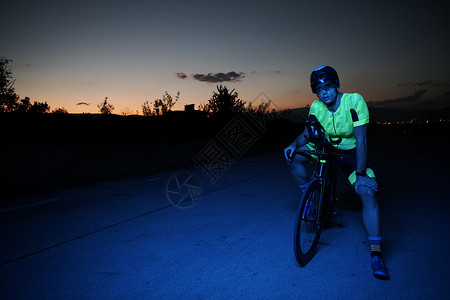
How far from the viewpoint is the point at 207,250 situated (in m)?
→ 3.31

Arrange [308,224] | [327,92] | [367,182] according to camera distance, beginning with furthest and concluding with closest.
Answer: [327,92]
[308,224]
[367,182]

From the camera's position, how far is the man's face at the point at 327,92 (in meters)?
3.13

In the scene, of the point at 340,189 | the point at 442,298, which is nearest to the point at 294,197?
the point at 340,189

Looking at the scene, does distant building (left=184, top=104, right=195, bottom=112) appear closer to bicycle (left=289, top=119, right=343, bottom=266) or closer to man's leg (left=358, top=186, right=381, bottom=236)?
bicycle (left=289, top=119, right=343, bottom=266)

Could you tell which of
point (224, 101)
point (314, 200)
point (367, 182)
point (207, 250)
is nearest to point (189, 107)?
point (224, 101)

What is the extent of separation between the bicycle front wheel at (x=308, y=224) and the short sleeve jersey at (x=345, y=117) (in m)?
0.69

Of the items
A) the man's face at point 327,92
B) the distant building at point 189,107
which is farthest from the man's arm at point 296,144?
the distant building at point 189,107

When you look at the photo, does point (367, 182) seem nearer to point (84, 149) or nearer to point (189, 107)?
point (84, 149)

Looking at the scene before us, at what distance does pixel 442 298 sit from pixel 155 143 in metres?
9.57

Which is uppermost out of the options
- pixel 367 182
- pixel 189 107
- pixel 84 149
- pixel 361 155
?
pixel 189 107

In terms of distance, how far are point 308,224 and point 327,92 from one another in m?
1.49

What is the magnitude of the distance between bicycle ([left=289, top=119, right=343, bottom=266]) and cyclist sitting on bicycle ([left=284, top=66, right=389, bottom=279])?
0.62 feet

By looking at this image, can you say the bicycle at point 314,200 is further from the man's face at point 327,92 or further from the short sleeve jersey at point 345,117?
the man's face at point 327,92

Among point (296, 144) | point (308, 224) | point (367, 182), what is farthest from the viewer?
point (296, 144)
